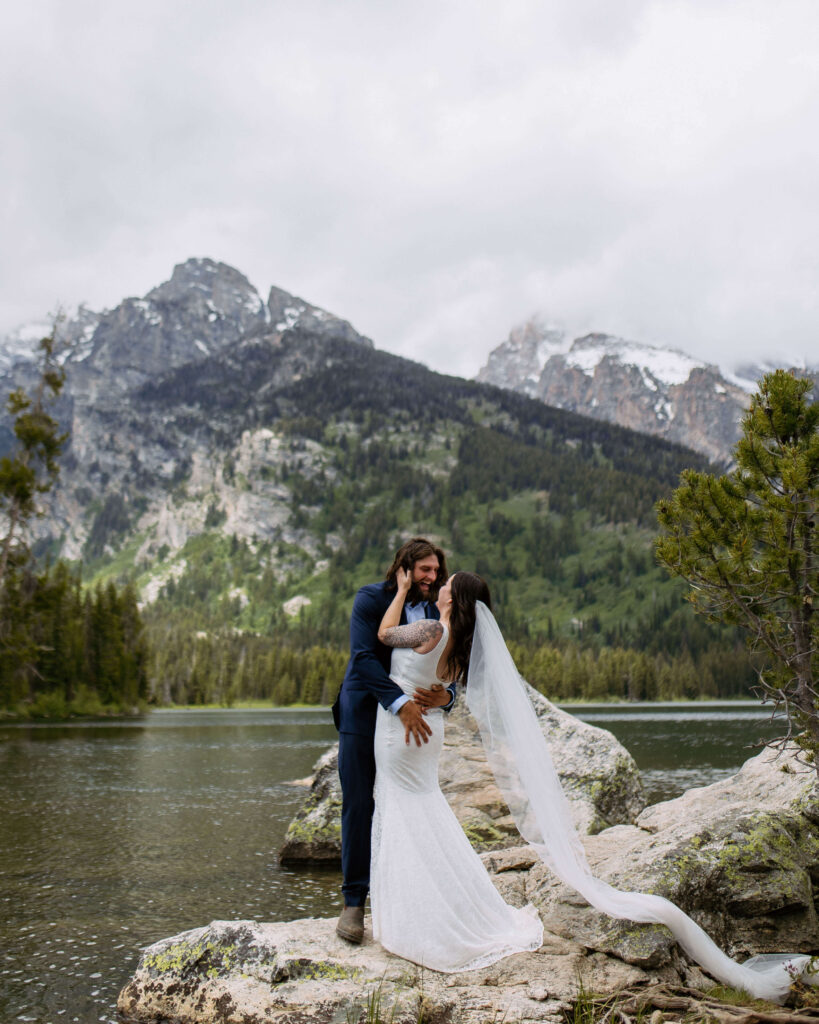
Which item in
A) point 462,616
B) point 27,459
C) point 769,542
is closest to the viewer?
point 462,616

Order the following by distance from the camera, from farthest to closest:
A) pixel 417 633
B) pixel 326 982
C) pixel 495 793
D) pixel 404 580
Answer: pixel 495 793, pixel 404 580, pixel 417 633, pixel 326 982

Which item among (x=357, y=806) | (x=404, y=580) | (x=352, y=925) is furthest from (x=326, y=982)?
(x=404, y=580)

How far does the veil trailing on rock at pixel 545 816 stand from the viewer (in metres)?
6.98

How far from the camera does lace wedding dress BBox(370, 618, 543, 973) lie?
6.94m

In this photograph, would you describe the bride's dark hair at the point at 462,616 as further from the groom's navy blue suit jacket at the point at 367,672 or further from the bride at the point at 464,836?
the groom's navy blue suit jacket at the point at 367,672

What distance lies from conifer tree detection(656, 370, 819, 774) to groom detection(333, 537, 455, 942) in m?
3.95

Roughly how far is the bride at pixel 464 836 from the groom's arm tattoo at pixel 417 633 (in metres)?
0.01

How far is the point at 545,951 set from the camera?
7250mm

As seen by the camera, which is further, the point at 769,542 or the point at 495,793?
the point at 495,793

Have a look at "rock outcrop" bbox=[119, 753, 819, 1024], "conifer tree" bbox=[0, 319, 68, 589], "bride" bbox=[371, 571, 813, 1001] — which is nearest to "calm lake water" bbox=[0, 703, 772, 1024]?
"rock outcrop" bbox=[119, 753, 819, 1024]

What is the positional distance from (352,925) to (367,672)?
2.41 metres

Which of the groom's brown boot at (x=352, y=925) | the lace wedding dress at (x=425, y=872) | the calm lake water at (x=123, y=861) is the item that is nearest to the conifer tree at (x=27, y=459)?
the calm lake water at (x=123, y=861)

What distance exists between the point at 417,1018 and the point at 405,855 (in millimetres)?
1309

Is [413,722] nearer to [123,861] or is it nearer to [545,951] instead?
[545,951]
